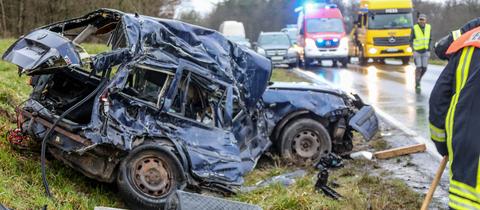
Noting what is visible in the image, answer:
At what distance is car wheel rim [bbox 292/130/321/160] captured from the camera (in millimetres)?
7492

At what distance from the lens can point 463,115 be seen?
2615 millimetres

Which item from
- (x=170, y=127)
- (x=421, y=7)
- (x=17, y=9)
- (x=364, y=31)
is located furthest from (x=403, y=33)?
(x=421, y=7)

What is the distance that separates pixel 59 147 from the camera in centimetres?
537

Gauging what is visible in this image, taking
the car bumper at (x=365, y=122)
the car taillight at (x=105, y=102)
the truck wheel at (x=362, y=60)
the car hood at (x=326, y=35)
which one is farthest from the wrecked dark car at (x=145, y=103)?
the truck wheel at (x=362, y=60)

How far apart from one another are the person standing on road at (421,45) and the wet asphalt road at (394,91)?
0.52m

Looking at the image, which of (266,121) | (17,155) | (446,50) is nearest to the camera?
(446,50)

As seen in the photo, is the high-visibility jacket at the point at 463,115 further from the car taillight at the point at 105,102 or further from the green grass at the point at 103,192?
the car taillight at the point at 105,102

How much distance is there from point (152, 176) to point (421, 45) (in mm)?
10406

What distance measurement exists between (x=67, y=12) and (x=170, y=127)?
1958 centimetres

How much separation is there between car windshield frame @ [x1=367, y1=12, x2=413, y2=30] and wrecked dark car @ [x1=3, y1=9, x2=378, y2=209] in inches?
699

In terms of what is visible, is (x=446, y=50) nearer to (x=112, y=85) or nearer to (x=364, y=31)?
(x=112, y=85)

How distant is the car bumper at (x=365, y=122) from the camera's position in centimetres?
752

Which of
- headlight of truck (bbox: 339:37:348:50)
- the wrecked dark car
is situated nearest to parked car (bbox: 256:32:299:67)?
headlight of truck (bbox: 339:37:348:50)

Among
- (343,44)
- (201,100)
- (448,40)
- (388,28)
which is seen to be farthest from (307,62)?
(448,40)
